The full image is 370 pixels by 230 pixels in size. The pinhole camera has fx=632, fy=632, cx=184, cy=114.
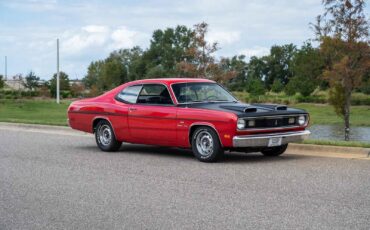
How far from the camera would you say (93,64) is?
9275cm

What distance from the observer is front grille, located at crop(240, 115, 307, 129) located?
10.6 m

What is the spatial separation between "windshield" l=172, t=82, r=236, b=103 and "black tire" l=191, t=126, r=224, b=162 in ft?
2.83

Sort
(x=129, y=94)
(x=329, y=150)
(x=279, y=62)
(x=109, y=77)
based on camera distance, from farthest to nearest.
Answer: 1. (x=279, y=62)
2. (x=109, y=77)
3. (x=129, y=94)
4. (x=329, y=150)

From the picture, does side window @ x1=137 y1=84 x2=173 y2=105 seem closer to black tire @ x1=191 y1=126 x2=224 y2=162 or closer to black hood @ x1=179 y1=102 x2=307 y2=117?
black hood @ x1=179 y1=102 x2=307 y2=117

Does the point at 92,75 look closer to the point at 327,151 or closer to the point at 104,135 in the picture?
the point at 104,135

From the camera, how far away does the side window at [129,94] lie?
12.6 meters

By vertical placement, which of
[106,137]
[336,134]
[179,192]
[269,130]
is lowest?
[336,134]

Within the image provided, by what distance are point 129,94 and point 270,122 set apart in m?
3.26

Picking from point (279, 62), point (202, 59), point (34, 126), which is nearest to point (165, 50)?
point (279, 62)

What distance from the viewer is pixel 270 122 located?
10.9 m

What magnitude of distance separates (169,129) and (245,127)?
1.63m

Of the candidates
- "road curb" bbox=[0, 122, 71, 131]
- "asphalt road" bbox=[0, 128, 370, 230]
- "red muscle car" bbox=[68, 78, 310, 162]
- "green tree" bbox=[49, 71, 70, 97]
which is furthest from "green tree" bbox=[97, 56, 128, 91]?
"asphalt road" bbox=[0, 128, 370, 230]

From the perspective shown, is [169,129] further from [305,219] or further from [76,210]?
[305,219]

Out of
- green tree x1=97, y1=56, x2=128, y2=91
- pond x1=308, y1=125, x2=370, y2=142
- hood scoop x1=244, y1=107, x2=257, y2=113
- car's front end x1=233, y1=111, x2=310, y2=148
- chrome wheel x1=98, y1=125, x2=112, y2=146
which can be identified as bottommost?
pond x1=308, y1=125, x2=370, y2=142
